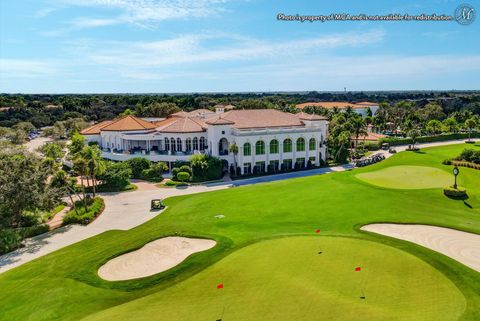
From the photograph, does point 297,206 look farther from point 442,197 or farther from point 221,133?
point 221,133

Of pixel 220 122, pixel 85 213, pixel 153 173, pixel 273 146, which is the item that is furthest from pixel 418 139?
pixel 85 213

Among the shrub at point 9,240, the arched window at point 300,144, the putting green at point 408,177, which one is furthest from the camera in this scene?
the arched window at point 300,144

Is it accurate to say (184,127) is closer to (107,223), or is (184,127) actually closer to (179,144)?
(179,144)

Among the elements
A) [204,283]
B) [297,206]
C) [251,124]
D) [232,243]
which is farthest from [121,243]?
[251,124]

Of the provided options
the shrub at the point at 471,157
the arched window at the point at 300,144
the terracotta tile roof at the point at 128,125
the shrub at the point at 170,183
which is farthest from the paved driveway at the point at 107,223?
the shrub at the point at 471,157

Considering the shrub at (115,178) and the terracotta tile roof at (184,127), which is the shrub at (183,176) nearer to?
the shrub at (115,178)

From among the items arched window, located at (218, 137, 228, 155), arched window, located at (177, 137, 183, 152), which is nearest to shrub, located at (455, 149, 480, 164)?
arched window, located at (218, 137, 228, 155)
